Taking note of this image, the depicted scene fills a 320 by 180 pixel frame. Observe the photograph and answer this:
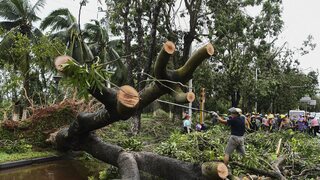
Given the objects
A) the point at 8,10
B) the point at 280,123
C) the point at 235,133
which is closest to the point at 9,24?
the point at 8,10

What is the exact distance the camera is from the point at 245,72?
25328 mm

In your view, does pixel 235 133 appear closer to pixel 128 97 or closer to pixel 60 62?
pixel 128 97

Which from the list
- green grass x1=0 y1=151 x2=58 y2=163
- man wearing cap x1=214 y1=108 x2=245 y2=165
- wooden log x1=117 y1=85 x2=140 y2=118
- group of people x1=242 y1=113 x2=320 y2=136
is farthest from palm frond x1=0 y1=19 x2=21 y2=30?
man wearing cap x1=214 y1=108 x2=245 y2=165

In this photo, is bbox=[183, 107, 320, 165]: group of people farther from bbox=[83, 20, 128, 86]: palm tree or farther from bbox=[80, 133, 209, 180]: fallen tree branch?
bbox=[83, 20, 128, 86]: palm tree

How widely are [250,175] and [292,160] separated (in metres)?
1.94

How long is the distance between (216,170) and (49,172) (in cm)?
623

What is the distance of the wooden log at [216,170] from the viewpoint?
7.14m

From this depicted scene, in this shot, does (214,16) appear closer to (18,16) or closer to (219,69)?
(219,69)

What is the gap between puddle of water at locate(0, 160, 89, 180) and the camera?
10.6 meters

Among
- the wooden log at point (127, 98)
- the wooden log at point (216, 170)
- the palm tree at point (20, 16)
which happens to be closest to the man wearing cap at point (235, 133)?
the wooden log at point (216, 170)

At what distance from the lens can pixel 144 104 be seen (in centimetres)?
923

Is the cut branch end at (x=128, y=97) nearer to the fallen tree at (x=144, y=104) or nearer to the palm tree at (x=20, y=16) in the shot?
the fallen tree at (x=144, y=104)

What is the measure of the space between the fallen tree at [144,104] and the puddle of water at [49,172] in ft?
3.66

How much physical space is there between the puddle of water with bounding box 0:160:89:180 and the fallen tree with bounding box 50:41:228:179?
1115mm
